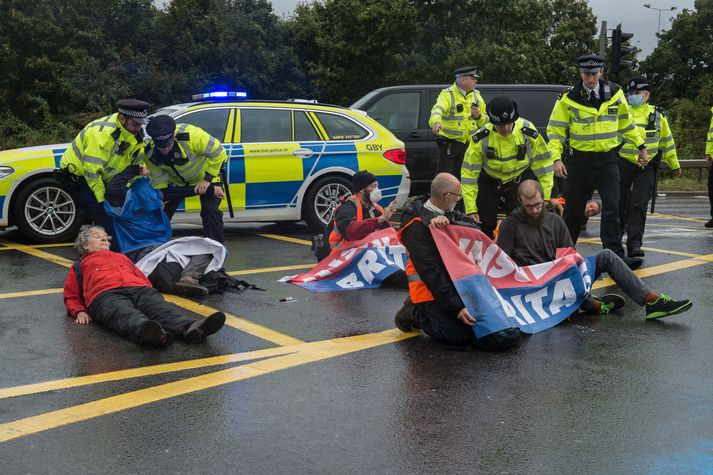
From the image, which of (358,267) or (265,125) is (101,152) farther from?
(265,125)

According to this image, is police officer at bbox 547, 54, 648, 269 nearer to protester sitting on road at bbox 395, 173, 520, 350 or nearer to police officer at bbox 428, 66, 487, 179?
police officer at bbox 428, 66, 487, 179

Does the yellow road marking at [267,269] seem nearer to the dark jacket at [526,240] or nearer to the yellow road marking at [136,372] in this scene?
the dark jacket at [526,240]

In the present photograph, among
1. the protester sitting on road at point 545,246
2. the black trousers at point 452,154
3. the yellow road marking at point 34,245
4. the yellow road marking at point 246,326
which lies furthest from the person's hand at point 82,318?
the black trousers at point 452,154

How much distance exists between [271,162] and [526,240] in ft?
16.8

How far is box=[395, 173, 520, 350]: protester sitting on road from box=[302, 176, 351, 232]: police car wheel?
5.38 m

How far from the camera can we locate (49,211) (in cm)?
1053

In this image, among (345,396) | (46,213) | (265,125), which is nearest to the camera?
(345,396)

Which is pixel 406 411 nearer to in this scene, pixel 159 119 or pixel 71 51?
pixel 159 119

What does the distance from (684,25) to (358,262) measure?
5156 cm

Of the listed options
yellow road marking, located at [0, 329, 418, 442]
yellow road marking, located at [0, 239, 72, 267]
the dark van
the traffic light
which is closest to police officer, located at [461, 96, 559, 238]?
yellow road marking, located at [0, 329, 418, 442]

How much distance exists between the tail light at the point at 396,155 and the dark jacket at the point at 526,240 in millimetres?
5255

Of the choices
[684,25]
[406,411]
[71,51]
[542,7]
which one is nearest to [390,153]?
[406,411]

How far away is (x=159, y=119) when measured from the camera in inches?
332

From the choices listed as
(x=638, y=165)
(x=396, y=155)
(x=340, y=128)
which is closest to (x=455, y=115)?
(x=396, y=155)
